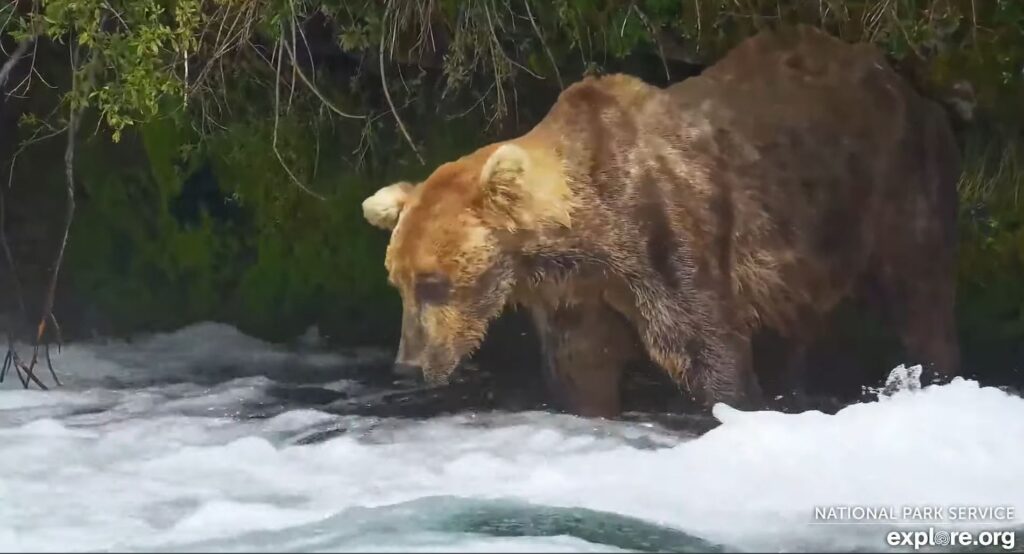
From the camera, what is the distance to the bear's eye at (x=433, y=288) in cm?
357

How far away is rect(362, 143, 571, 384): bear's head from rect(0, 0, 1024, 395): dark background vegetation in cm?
80

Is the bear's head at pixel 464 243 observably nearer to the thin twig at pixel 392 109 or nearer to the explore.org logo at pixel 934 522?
the thin twig at pixel 392 109

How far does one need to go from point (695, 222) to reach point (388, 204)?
1028mm

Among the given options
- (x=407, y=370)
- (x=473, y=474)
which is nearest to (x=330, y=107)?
(x=407, y=370)

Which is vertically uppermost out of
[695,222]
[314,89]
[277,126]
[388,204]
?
[314,89]

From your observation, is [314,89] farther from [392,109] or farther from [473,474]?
[473,474]

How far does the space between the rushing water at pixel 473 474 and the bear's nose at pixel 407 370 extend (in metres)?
0.19

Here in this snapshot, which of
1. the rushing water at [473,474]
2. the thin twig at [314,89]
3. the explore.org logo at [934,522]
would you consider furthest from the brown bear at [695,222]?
the explore.org logo at [934,522]

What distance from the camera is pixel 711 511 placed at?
9.91ft

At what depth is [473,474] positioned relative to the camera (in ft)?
11.3

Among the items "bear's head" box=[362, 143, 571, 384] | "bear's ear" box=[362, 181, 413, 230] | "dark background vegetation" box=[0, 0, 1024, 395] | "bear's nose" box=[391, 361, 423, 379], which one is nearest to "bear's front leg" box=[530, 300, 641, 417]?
"bear's head" box=[362, 143, 571, 384]

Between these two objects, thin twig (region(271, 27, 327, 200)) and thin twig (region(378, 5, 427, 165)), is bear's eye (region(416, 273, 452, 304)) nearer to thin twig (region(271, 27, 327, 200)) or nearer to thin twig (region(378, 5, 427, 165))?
thin twig (region(378, 5, 427, 165))

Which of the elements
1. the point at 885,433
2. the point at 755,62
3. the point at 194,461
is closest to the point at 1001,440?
the point at 885,433

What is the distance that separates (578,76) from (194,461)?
6.75 ft
